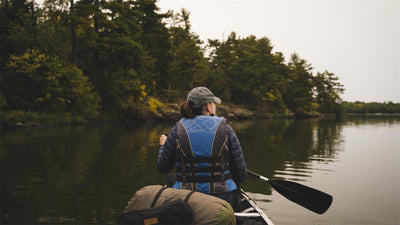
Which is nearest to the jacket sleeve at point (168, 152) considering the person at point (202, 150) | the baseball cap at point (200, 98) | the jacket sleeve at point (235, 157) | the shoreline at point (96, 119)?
the person at point (202, 150)

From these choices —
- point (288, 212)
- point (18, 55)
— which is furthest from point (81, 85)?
point (288, 212)

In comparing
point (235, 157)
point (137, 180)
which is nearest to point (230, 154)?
point (235, 157)

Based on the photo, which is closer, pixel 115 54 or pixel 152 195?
pixel 152 195

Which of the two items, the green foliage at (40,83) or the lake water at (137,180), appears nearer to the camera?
the lake water at (137,180)

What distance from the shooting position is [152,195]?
111 inches

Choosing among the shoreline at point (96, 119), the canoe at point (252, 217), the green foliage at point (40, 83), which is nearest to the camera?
the canoe at point (252, 217)

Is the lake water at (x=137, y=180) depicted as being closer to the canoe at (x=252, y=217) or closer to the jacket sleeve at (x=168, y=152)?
the canoe at (x=252, y=217)

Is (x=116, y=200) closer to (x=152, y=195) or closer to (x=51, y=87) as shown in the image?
(x=152, y=195)

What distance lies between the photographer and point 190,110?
3.23 meters

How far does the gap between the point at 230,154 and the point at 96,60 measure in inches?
1393

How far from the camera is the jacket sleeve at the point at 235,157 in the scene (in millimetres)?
3139

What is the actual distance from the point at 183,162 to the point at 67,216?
3253 millimetres

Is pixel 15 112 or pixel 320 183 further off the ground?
pixel 15 112

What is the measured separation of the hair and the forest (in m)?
26.8
